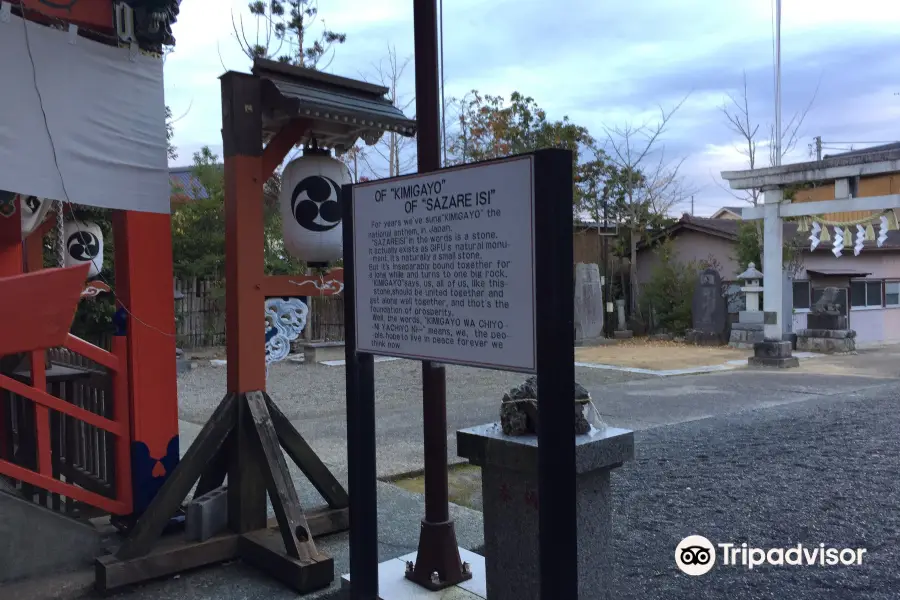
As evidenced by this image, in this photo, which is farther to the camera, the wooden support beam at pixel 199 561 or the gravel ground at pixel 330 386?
the gravel ground at pixel 330 386

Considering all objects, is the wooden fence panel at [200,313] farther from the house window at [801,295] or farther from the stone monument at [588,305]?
the house window at [801,295]

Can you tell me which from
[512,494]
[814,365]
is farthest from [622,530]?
[814,365]

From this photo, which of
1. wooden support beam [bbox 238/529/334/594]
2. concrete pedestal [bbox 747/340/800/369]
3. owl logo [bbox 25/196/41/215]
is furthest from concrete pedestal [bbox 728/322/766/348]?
owl logo [bbox 25/196/41/215]

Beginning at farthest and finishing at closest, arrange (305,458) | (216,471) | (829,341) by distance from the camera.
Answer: (829,341) → (305,458) → (216,471)

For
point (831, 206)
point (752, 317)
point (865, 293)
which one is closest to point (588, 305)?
point (752, 317)

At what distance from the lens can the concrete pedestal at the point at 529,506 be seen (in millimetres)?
2928

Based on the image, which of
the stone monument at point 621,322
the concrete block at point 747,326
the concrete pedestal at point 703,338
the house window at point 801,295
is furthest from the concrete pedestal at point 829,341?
the stone monument at point 621,322

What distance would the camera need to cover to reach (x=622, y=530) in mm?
4641

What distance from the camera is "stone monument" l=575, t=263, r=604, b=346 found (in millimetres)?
20609

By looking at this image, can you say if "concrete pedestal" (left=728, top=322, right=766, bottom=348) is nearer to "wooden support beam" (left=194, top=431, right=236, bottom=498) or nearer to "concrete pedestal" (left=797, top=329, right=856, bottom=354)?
"concrete pedestal" (left=797, top=329, right=856, bottom=354)

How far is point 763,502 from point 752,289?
1355 cm

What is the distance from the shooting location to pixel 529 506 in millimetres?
2961

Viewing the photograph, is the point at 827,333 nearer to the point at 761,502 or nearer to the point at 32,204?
the point at 761,502

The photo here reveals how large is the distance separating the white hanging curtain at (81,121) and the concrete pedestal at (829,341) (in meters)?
16.6
